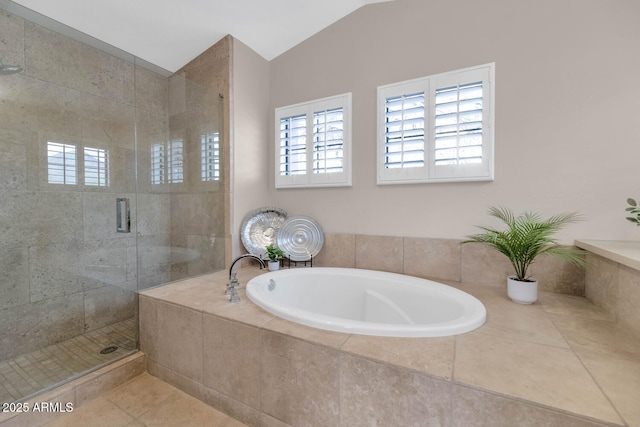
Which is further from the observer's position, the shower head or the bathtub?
the shower head

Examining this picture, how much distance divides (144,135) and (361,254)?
2.11m

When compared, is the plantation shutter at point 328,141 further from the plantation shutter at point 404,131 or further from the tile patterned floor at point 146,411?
the tile patterned floor at point 146,411

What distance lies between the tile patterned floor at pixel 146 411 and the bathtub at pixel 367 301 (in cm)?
56

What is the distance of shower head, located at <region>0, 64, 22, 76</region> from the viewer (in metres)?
1.54

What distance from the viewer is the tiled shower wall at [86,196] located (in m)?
1.62

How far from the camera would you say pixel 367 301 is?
68.5 inches

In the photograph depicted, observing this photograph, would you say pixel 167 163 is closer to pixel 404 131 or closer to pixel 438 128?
pixel 404 131

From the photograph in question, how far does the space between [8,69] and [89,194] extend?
33.3 inches

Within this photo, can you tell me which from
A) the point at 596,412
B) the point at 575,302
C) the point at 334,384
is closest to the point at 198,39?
the point at 334,384

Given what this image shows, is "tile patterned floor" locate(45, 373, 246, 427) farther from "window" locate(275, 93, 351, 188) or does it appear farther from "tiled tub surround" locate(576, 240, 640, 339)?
"tiled tub surround" locate(576, 240, 640, 339)

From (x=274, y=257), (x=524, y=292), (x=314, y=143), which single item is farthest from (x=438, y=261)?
(x=314, y=143)

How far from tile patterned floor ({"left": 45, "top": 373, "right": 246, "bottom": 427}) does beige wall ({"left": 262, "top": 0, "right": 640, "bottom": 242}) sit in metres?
1.46

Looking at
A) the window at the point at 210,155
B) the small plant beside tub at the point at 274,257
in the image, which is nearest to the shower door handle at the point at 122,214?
the window at the point at 210,155

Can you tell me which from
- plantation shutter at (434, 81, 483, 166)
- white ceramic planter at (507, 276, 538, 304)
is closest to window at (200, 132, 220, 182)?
plantation shutter at (434, 81, 483, 166)
